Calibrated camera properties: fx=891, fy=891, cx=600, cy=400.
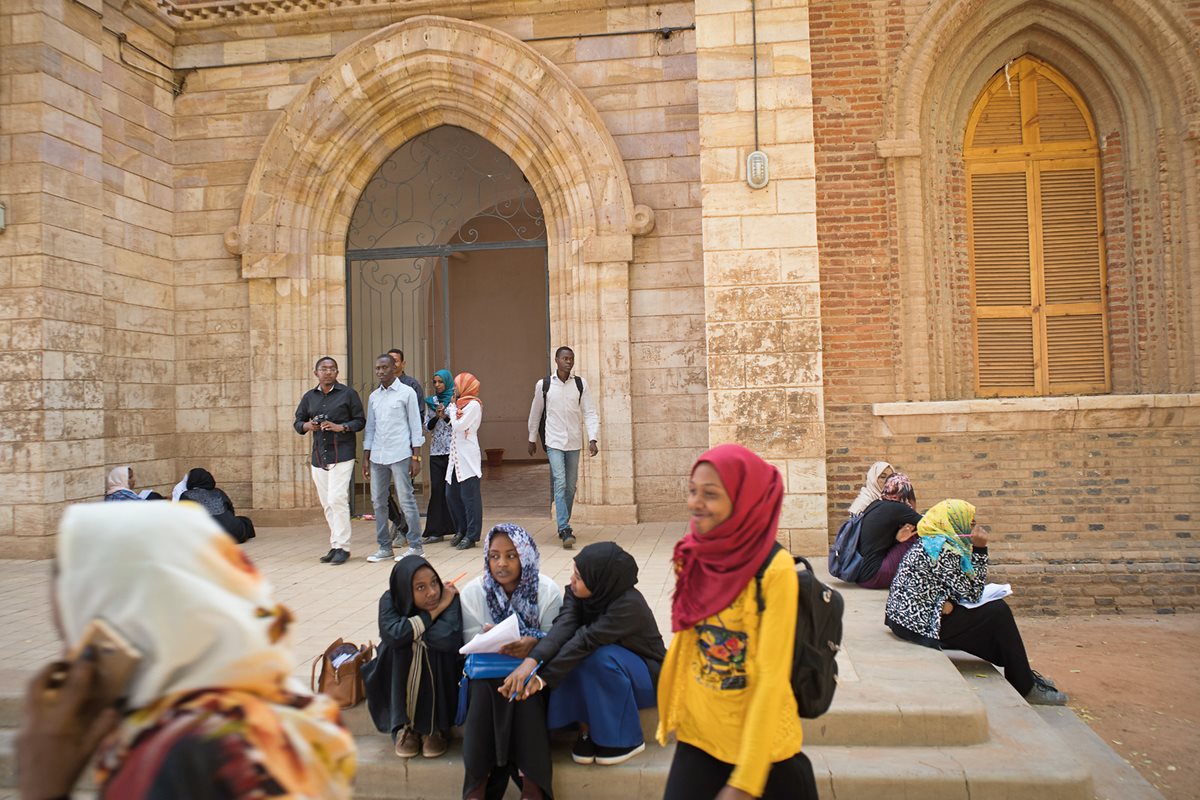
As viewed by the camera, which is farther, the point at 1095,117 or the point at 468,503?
the point at 1095,117

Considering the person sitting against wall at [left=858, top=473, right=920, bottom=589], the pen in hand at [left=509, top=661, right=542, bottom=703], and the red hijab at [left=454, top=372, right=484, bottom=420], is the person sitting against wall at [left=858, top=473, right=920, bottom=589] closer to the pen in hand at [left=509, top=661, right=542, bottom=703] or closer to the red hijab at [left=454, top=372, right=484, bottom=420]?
the pen in hand at [left=509, top=661, right=542, bottom=703]

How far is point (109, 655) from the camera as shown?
4.40 ft

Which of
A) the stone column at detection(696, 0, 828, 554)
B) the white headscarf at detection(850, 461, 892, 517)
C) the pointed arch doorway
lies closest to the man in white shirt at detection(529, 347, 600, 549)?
the stone column at detection(696, 0, 828, 554)

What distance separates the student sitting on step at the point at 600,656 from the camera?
3738mm

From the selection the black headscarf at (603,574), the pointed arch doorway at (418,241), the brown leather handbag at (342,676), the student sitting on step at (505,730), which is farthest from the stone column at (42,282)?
the black headscarf at (603,574)

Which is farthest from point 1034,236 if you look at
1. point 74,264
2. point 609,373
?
point 74,264

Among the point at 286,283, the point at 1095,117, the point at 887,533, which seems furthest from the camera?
the point at 286,283

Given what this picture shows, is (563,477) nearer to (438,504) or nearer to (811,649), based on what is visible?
(438,504)

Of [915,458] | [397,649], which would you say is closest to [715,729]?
[397,649]

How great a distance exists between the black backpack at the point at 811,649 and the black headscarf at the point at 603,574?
1405 mm

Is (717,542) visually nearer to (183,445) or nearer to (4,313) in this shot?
(4,313)

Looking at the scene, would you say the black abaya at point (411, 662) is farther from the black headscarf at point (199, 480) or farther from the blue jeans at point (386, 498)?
the black headscarf at point (199, 480)

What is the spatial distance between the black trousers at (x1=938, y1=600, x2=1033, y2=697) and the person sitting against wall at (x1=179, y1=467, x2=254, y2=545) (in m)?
6.48

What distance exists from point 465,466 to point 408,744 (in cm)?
412
